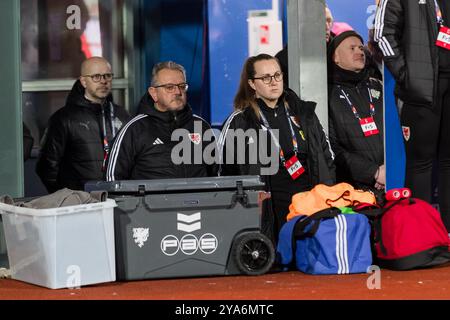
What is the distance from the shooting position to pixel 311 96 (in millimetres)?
7352

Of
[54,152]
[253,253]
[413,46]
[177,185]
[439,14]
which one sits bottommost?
[253,253]

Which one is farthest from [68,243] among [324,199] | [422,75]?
[422,75]

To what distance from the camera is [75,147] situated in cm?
770

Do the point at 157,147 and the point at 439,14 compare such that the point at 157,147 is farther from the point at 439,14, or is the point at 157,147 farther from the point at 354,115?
the point at 439,14

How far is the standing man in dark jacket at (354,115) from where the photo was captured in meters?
7.41

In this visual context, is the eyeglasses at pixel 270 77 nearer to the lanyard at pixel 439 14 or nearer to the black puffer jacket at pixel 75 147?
the lanyard at pixel 439 14

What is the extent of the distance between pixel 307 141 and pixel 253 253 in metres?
1.12

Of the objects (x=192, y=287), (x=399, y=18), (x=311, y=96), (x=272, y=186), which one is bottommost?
(x=192, y=287)

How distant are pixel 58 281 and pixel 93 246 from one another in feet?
0.83

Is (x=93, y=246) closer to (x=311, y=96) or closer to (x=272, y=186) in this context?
(x=272, y=186)

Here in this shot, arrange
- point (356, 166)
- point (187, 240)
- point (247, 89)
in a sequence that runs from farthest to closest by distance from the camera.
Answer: point (356, 166)
point (247, 89)
point (187, 240)

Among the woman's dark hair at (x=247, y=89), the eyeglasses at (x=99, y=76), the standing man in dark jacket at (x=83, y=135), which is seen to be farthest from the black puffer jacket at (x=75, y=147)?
the woman's dark hair at (x=247, y=89)

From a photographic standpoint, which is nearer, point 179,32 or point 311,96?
point 311,96
